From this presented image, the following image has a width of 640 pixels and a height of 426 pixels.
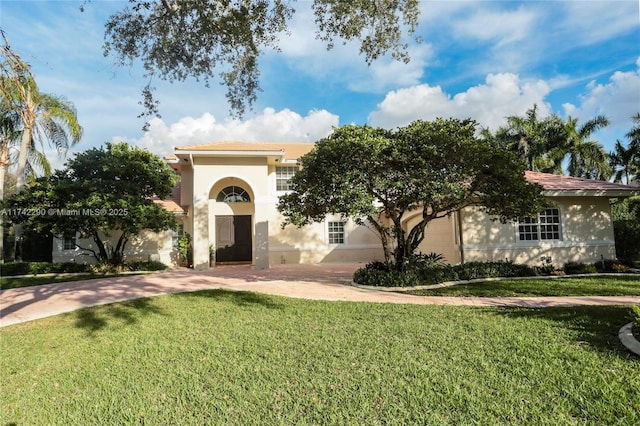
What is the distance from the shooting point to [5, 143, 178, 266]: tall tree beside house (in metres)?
15.7

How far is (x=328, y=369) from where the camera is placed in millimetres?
4777

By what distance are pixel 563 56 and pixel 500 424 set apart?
12673 mm

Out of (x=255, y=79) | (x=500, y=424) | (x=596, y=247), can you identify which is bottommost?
(x=500, y=424)

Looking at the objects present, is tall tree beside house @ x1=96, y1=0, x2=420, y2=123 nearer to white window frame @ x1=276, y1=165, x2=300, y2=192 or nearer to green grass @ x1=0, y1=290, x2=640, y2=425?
green grass @ x1=0, y1=290, x2=640, y2=425

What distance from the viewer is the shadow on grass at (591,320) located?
536cm

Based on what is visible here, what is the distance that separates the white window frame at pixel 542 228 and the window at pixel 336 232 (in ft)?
31.1

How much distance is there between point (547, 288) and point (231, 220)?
16.1 meters

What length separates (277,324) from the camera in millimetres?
7164

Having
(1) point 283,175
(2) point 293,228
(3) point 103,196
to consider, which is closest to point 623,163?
(2) point 293,228

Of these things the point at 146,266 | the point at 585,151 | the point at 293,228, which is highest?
the point at 585,151

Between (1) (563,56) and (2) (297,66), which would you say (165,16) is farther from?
(1) (563,56)

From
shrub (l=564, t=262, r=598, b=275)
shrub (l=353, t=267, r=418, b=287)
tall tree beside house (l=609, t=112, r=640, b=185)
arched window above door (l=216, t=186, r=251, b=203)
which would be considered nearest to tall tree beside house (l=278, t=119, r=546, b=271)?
shrub (l=353, t=267, r=418, b=287)

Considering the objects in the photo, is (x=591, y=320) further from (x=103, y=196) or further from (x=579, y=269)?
(x=103, y=196)

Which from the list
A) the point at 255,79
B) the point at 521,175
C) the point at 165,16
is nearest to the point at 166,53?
the point at 165,16
